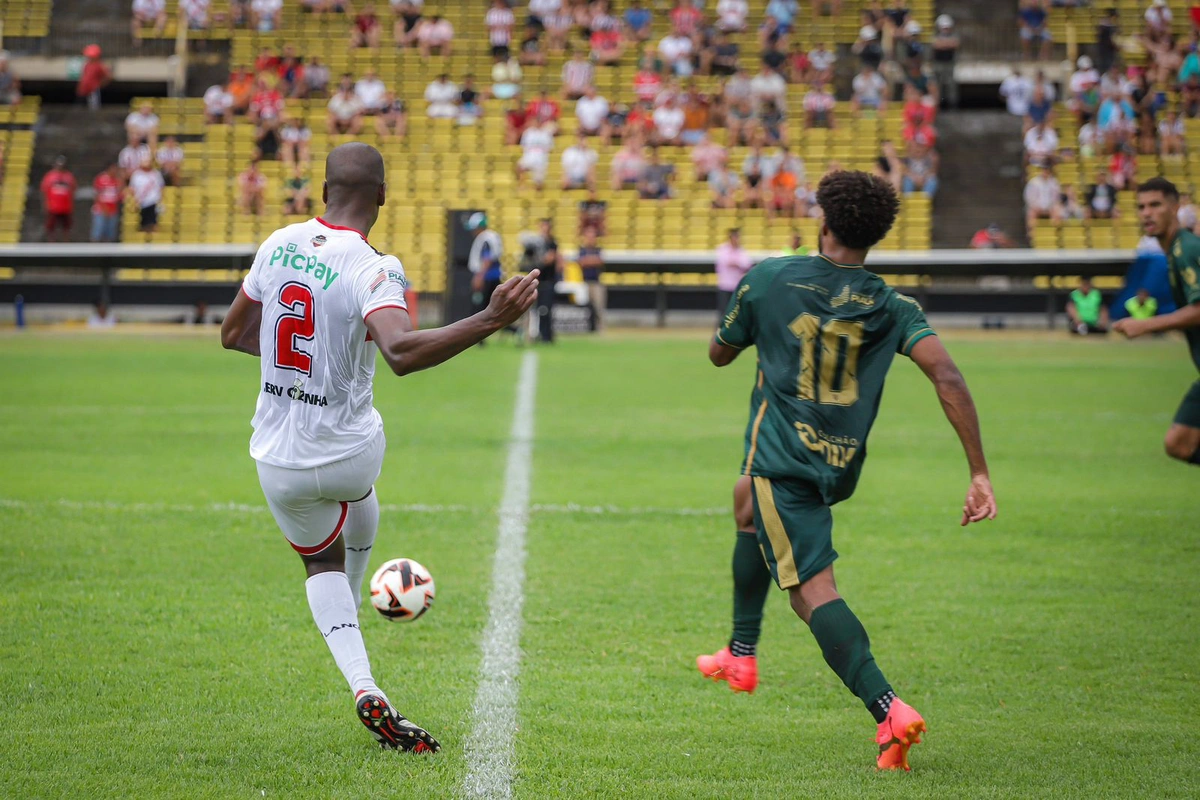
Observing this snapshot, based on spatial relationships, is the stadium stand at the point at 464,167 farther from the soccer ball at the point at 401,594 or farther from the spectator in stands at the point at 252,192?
the soccer ball at the point at 401,594

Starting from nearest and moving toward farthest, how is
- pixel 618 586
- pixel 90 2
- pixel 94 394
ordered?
pixel 618 586 < pixel 94 394 < pixel 90 2


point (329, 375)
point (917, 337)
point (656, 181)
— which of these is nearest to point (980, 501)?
point (917, 337)

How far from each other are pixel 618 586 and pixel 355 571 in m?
2.29

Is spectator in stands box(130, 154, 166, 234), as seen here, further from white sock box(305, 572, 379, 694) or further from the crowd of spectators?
→ white sock box(305, 572, 379, 694)

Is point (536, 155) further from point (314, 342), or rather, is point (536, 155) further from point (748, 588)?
point (314, 342)

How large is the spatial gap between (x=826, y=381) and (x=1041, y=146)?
28.7 metres

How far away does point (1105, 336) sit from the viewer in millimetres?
26938

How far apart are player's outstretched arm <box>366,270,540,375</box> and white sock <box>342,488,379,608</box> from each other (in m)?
0.89

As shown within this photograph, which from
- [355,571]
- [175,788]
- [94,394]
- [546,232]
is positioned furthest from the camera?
[546,232]

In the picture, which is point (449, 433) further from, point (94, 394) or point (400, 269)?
point (400, 269)

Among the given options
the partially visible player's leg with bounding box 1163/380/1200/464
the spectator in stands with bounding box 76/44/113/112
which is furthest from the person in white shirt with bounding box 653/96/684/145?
the partially visible player's leg with bounding box 1163/380/1200/464

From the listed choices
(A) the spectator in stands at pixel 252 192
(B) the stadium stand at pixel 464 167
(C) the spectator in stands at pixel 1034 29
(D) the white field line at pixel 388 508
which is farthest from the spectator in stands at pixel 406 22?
(D) the white field line at pixel 388 508

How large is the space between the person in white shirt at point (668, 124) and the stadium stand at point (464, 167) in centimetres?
36

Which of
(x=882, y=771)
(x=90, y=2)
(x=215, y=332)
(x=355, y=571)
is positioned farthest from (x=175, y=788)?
(x=90, y=2)
